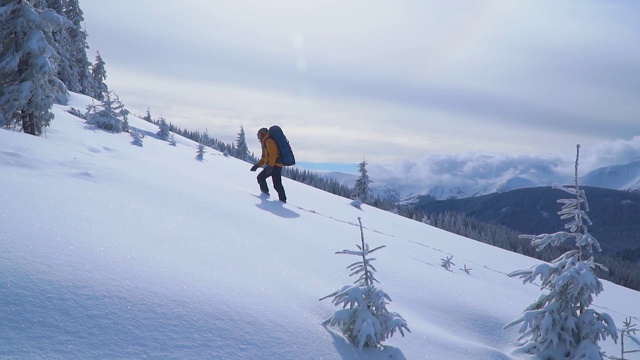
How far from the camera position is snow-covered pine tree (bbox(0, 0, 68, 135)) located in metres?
12.8

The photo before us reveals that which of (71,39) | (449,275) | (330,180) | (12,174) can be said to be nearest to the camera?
(12,174)

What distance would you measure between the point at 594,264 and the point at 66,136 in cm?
1448

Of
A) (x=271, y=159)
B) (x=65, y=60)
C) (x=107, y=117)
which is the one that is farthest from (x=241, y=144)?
(x=271, y=159)

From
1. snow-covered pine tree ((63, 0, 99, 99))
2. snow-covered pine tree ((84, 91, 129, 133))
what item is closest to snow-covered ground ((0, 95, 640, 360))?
snow-covered pine tree ((84, 91, 129, 133))

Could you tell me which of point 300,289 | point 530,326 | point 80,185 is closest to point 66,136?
point 80,185

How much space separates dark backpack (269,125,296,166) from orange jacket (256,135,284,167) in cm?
12

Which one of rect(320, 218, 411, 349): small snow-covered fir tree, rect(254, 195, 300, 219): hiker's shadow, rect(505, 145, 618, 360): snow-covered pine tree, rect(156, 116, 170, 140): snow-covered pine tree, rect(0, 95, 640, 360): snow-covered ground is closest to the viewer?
rect(0, 95, 640, 360): snow-covered ground

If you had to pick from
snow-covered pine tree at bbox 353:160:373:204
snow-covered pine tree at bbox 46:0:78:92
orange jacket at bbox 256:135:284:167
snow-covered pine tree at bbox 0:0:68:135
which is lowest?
snow-covered pine tree at bbox 353:160:373:204

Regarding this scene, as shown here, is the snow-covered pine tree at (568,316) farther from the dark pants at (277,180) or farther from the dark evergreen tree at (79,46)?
the dark evergreen tree at (79,46)

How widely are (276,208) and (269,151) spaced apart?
7.77 ft

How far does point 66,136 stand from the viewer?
1262 cm

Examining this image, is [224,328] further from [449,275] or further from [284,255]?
[449,275]

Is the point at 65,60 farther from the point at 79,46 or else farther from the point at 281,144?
the point at 281,144

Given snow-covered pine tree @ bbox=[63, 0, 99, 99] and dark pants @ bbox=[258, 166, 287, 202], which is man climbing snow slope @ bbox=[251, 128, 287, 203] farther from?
snow-covered pine tree @ bbox=[63, 0, 99, 99]
